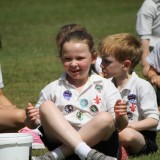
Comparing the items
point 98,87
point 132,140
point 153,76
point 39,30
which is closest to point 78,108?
point 98,87

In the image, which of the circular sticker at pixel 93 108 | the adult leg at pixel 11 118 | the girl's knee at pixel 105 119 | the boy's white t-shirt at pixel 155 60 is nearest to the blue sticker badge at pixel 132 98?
the circular sticker at pixel 93 108

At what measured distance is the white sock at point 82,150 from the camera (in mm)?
5277

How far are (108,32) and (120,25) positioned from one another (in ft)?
5.66

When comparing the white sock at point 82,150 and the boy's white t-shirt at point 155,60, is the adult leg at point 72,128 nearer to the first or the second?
the white sock at point 82,150

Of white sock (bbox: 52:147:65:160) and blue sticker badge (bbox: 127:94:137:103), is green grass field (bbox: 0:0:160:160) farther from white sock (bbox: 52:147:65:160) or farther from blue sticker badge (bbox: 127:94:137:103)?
white sock (bbox: 52:147:65:160)

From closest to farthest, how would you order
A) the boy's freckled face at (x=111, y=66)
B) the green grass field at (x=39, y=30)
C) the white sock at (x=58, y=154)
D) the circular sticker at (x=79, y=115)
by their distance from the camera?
the white sock at (x=58, y=154), the circular sticker at (x=79, y=115), the boy's freckled face at (x=111, y=66), the green grass field at (x=39, y=30)

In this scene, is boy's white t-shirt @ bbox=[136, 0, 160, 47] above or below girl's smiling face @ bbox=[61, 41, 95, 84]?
below

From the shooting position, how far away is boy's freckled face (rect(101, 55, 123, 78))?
6.20 meters

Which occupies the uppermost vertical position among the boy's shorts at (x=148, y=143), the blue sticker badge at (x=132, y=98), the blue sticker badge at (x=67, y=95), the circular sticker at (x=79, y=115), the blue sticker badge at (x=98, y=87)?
the blue sticker badge at (x=98, y=87)

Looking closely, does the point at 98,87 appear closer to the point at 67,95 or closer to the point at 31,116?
the point at 67,95

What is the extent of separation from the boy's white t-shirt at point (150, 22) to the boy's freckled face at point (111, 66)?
3.17m

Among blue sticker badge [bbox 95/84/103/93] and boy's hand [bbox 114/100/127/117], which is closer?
boy's hand [bbox 114/100/127/117]

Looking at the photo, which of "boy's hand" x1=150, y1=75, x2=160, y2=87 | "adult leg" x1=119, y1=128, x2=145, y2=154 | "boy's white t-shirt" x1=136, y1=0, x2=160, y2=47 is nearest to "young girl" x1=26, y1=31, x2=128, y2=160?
"adult leg" x1=119, y1=128, x2=145, y2=154

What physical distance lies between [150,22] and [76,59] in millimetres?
3899
